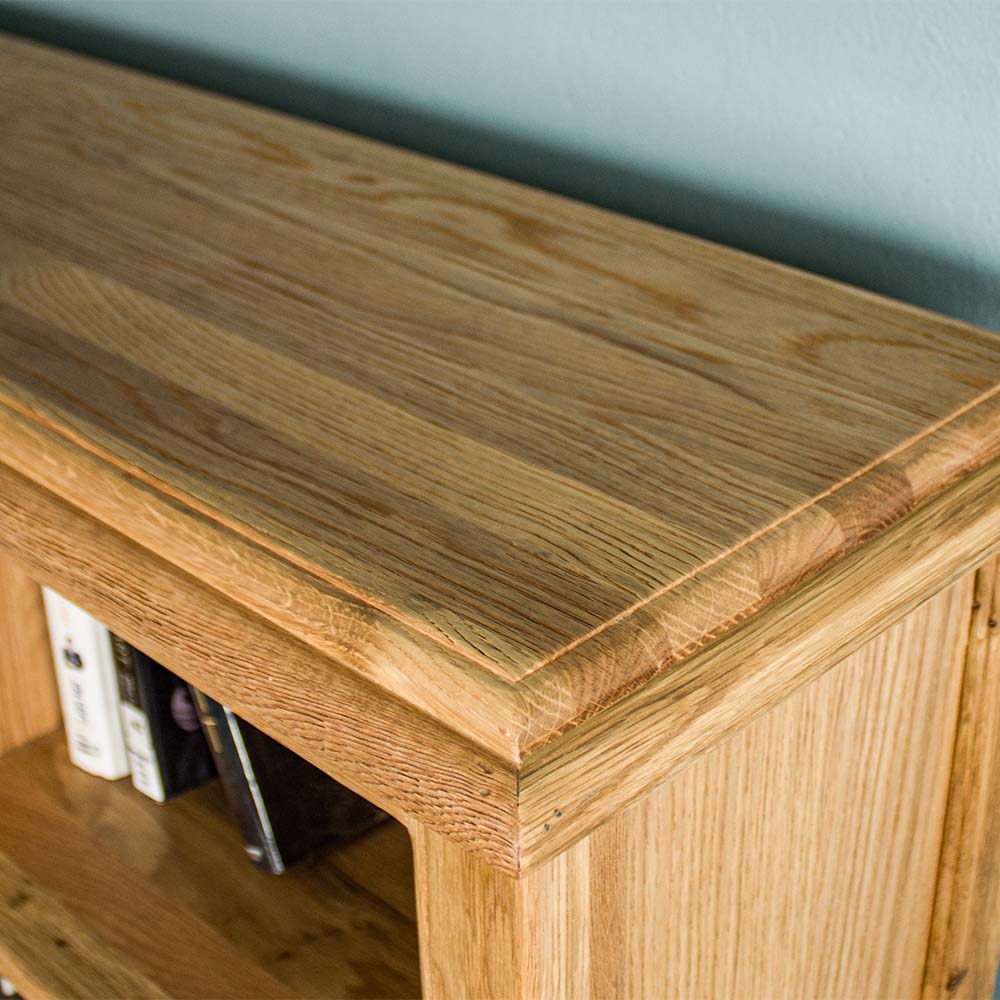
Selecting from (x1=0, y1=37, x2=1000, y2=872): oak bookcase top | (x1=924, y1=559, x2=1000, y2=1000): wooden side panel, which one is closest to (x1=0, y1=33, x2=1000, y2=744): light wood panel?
(x1=0, y1=37, x2=1000, y2=872): oak bookcase top

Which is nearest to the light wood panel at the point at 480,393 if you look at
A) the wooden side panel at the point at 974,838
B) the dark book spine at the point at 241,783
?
the wooden side panel at the point at 974,838

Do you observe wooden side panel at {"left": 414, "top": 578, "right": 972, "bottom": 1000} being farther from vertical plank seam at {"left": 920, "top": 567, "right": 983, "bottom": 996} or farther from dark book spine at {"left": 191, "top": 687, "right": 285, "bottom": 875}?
dark book spine at {"left": 191, "top": 687, "right": 285, "bottom": 875}

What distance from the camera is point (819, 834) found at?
60 centimetres

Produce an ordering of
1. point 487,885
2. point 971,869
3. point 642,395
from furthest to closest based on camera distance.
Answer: point 971,869, point 642,395, point 487,885

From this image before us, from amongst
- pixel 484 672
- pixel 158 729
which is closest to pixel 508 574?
pixel 484 672

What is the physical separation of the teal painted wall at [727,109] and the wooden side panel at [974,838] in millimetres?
179

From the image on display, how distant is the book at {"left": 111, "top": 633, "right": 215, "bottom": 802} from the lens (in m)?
0.82

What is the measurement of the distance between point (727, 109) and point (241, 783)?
0.47 metres

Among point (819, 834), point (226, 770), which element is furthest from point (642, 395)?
point (226, 770)

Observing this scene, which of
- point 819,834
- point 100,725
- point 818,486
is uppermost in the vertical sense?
point 818,486

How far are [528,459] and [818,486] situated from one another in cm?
11

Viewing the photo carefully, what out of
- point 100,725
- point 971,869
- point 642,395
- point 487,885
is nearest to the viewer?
point 487,885

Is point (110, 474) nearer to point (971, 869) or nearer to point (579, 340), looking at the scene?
point (579, 340)

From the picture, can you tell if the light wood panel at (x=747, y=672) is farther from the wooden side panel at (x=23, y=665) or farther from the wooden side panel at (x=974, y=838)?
the wooden side panel at (x=23, y=665)
